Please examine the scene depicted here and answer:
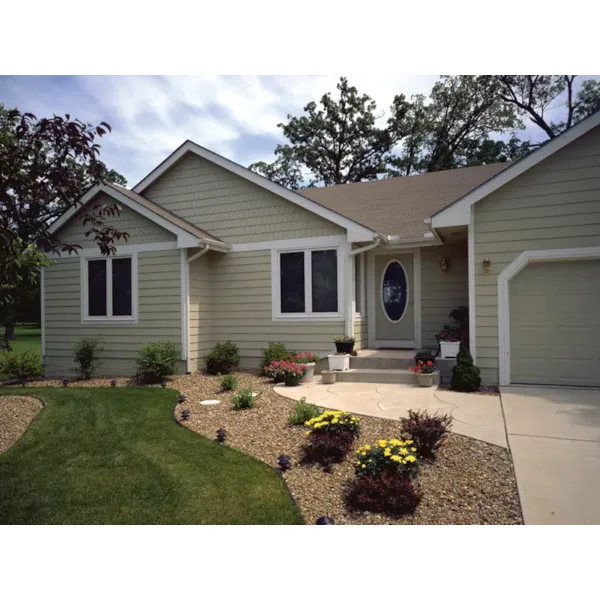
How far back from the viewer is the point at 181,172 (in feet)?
33.6

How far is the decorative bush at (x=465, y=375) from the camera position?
6.60 meters

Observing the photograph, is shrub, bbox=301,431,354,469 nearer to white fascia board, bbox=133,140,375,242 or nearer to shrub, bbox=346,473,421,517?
shrub, bbox=346,473,421,517

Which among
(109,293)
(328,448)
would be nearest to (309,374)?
(328,448)

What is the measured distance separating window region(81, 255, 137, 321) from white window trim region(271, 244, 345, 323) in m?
3.02

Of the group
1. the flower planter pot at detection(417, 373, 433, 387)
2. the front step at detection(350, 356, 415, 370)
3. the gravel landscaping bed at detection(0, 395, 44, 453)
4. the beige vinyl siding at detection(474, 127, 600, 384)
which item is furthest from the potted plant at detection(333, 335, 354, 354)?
the gravel landscaping bed at detection(0, 395, 44, 453)

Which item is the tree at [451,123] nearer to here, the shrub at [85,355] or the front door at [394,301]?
the front door at [394,301]

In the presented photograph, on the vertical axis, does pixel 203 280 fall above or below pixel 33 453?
above

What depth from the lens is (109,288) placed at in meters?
9.58

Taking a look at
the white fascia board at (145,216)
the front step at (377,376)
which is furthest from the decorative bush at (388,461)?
the white fascia board at (145,216)

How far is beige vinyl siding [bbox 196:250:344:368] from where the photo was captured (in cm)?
896
